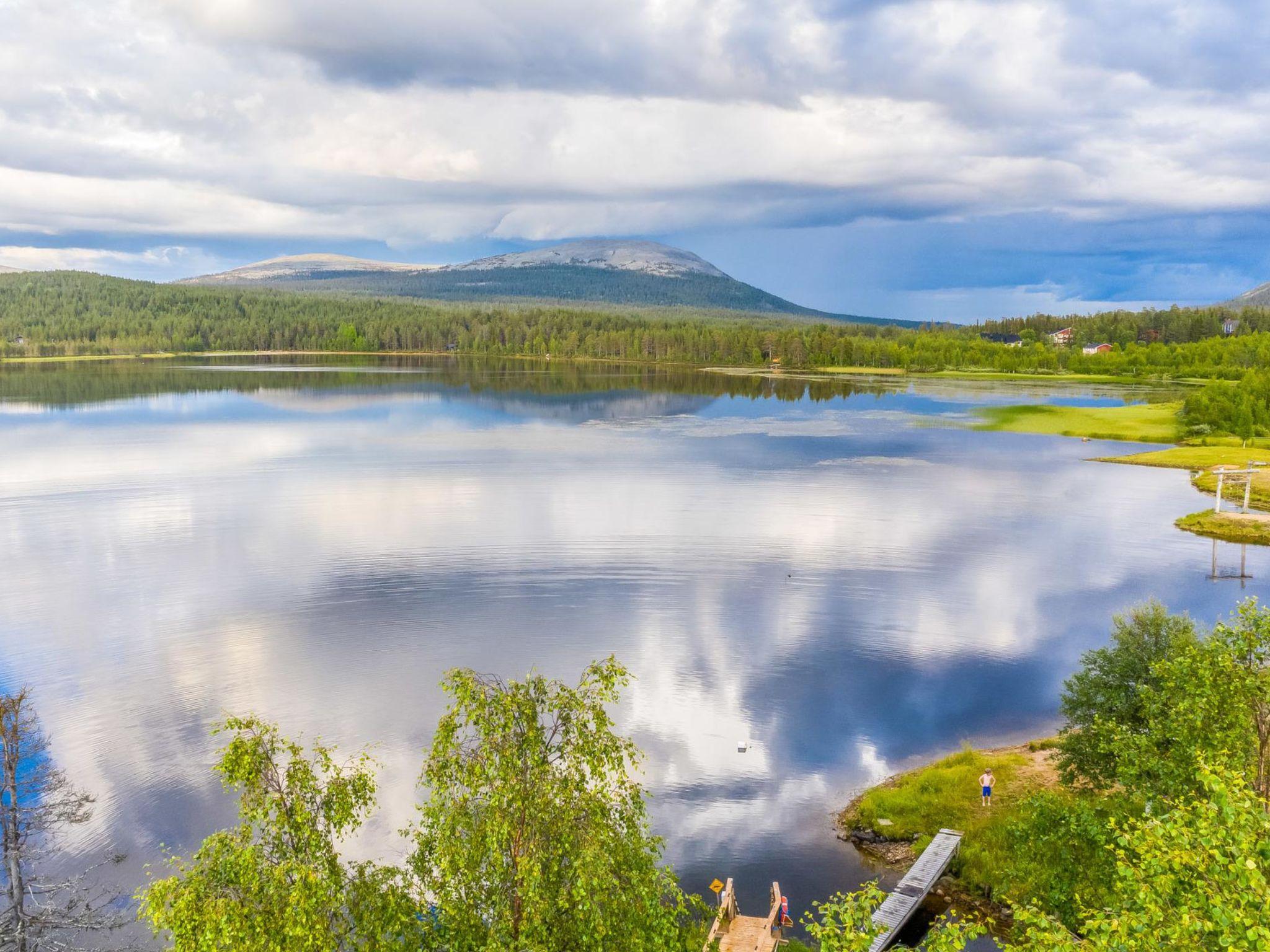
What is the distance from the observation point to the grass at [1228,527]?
232 ft

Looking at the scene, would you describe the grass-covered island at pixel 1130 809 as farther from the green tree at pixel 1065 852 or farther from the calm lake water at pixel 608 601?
the calm lake water at pixel 608 601

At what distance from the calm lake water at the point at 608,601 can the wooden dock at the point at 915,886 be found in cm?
189

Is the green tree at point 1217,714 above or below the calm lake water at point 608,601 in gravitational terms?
above

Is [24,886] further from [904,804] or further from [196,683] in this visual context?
[904,804]

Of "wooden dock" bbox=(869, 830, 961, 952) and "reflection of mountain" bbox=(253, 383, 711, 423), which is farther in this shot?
"reflection of mountain" bbox=(253, 383, 711, 423)

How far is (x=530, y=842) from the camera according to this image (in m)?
15.4

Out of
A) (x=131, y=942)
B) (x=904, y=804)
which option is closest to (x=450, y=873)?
A: (x=131, y=942)

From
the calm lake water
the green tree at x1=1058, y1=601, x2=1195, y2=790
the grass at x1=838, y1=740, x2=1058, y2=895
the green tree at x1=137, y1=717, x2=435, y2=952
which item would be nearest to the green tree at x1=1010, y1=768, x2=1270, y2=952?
the green tree at x1=137, y1=717, x2=435, y2=952

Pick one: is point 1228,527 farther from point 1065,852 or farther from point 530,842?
point 530,842

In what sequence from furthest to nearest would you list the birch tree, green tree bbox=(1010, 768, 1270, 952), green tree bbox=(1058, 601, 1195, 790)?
green tree bbox=(1058, 601, 1195, 790) < the birch tree < green tree bbox=(1010, 768, 1270, 952)

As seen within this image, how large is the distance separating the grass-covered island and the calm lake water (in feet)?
11.4

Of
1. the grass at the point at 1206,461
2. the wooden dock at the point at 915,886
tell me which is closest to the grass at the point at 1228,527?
the grass at the point at 1206,461

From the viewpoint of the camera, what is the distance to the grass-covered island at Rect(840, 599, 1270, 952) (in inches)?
484

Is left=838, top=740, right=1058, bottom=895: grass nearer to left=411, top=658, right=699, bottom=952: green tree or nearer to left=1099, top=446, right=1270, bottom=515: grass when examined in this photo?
left=411, top=658, right=699, bottom=952: green tree
